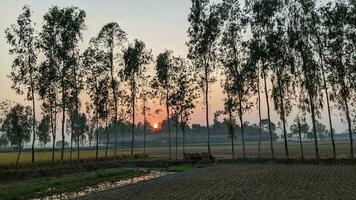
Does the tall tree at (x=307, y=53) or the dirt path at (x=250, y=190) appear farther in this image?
the tall tree at (x=307, y=53)

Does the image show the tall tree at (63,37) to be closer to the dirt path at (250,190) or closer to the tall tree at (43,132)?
the dirt path at (250,190)

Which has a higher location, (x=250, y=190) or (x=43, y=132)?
(x=43, y=132)

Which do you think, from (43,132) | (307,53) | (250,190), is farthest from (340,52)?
(43,132)

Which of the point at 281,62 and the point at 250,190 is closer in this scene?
the point at 250,190

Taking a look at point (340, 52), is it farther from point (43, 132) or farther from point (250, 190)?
point (43, 132)

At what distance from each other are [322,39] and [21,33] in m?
42.5

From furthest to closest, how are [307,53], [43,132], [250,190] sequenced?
1. [43,132]
2. [307,53]
3. [250,190]

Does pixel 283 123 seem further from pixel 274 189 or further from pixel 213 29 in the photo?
pixel 274 189

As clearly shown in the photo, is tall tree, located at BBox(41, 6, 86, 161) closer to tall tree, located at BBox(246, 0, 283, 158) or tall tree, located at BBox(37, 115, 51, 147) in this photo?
tall tree, located at BBox(246, 0, 283, 158)

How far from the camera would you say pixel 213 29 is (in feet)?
205

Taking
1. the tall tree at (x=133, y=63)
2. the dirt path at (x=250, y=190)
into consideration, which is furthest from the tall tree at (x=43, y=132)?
the dirt path at (x=250, y=190)

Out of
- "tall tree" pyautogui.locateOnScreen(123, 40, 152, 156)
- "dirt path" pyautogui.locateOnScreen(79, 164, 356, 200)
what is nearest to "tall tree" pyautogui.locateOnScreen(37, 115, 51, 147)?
"tall tree" pyautogui.locateOnScreen(123, 40, 152, 156)

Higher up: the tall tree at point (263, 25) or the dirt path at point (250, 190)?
the tall tree at point (263, 25)

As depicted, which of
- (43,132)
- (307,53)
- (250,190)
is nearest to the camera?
(250,190)
